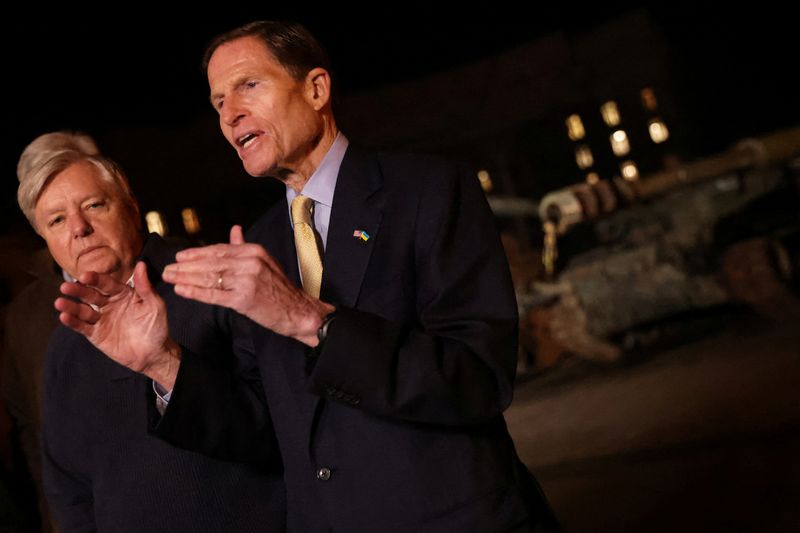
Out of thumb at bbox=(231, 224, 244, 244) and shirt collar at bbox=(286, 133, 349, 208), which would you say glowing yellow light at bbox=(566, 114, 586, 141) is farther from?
thumb at bbox=(231, 224, 244, 244)

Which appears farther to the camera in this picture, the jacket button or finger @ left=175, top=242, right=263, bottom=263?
the jacket button

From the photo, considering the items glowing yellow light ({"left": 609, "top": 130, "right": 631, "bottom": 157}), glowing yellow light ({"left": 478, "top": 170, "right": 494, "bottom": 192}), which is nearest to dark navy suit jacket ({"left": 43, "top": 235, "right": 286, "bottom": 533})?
glowing yellow light ({"left": 478, "top": 170, "right": 494, "bottom": 192})

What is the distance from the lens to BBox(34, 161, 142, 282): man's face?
180 cm

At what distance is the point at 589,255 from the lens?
701cm

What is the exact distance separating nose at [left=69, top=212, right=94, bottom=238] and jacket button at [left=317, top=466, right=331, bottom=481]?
0.87 meters

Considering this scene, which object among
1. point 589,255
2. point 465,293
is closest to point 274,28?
point 465,293

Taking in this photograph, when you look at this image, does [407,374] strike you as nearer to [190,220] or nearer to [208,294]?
[208,294]

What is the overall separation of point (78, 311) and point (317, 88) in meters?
0.63

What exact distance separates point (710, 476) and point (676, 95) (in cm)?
1150

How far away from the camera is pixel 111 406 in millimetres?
1762

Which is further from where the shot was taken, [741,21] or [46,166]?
[741,21]

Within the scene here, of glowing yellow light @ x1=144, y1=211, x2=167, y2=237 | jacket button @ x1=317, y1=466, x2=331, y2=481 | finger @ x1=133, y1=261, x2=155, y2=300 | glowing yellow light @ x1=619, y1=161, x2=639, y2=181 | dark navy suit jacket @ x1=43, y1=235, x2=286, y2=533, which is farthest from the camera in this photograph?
glowing yellow light @ x1=619, y1=161, x2=639, y2=181

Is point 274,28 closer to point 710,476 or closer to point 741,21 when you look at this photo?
point 710,476

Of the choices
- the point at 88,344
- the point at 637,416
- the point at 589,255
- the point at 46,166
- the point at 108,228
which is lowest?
the point at 637,416
